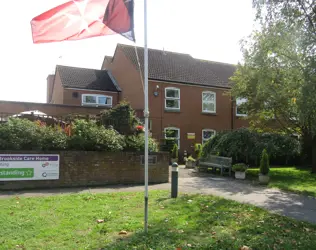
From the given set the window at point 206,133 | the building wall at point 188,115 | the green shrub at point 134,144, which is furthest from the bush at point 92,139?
the window at point 206,133

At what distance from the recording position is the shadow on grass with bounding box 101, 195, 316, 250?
560 cm

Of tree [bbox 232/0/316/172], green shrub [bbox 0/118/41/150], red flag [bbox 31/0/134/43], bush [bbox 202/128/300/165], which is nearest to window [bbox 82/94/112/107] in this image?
bush [bbox 202/128/300/165]

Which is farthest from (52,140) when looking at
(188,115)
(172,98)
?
(188,115)

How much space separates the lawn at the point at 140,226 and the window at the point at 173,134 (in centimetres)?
1570

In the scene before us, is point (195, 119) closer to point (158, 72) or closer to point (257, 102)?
point (158, 72)

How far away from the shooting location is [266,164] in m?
13.9

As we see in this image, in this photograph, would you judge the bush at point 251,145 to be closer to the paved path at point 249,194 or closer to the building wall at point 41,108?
the paved path at point 249,194

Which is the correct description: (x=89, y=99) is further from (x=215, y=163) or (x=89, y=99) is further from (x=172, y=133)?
(x=215, y=163)

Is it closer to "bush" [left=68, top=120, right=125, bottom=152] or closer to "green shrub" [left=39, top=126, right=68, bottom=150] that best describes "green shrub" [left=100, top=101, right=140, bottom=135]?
"bush" [left=68, top=120, right=125, bottom=152]

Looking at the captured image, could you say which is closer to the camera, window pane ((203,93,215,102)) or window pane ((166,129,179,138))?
window pane ((166,129,179,138))

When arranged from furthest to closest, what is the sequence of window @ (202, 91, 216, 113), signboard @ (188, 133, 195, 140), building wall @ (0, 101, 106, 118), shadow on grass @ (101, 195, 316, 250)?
1. window @ (202, 91, 216, 113)
2. signboard @ (188, 133, 195, 140)
3. building wall @ (0, 101, 106, 118)
4. shadow on grass @ (101, 195, 316, 250)

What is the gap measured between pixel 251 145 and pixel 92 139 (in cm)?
945

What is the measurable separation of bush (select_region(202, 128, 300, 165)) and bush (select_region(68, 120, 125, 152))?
752cm

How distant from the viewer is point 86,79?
1106 inches
